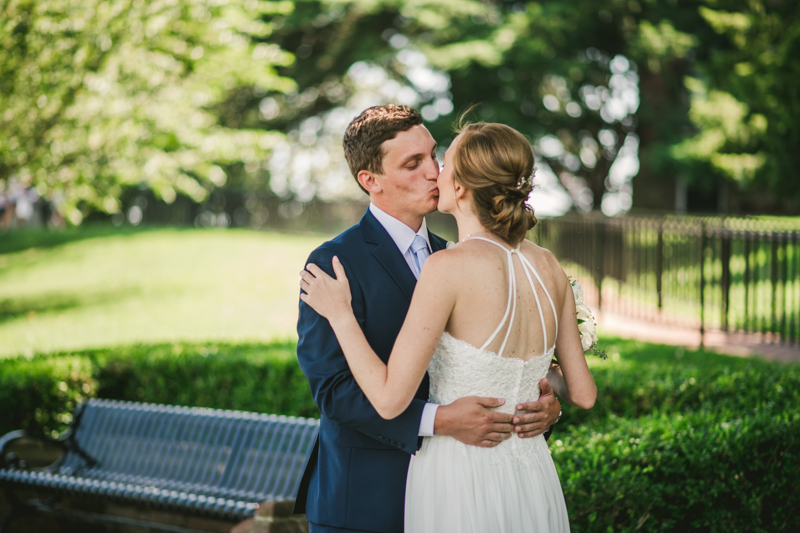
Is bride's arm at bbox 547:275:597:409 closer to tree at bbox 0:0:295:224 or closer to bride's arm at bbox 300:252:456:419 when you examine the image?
bride's arm at bbox 300:252:456:419

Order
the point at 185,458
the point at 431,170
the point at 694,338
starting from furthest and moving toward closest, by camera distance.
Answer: the point at 694,338 → the point at 185,458 → the point at 431,170

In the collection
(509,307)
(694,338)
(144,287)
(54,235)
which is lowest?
(694,338)

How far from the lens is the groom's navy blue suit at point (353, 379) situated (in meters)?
2.40

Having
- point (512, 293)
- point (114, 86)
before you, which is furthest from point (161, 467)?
point (114, 86)

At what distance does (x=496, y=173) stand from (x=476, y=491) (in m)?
→ 1.07

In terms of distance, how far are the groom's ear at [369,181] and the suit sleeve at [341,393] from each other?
16.6 inches

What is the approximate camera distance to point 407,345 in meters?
2.23

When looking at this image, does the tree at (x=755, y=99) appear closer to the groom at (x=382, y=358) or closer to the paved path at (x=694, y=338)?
the paved path at (x=694, y=338)

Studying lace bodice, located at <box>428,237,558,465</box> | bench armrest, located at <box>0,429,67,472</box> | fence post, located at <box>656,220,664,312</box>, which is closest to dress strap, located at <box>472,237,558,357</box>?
lace bodice, located at <box>428,237,558,465</box>

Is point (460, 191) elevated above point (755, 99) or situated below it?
below

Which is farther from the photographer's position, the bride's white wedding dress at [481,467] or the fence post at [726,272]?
the fence post at [726,272]

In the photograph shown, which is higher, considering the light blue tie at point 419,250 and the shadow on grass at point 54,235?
the light blue tie at point 419,250

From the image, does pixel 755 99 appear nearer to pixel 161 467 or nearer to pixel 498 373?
pixel 161 467

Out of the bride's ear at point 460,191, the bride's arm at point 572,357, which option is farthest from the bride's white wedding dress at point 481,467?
the bride's ear at point 460,191
